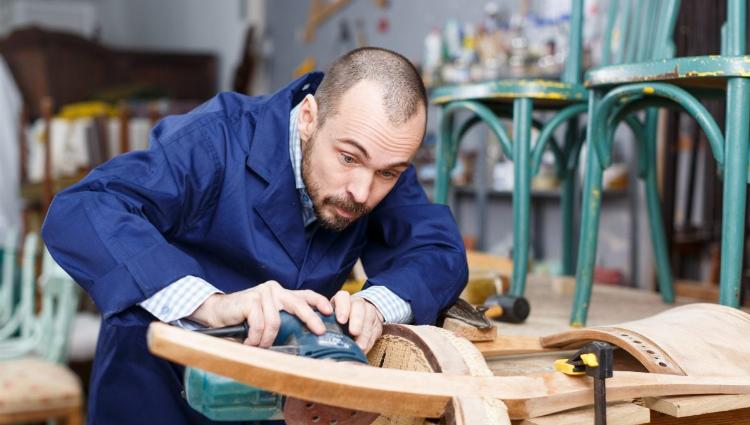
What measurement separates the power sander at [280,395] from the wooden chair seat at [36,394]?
211 centimetres

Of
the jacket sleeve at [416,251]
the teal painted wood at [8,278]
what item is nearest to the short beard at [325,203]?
the jacket sleeve at [416,251]

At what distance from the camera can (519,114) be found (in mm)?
1928

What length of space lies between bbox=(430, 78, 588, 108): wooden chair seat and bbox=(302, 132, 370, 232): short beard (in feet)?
2.09

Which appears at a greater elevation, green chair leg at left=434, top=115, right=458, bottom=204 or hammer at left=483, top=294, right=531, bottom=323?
green chair leg at left=434, top=115, right=458, bottom=204

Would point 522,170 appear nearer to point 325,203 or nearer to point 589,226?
point 589,226

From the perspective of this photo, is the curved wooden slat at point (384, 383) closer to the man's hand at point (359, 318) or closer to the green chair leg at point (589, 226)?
the man's hand at point (359, 318)

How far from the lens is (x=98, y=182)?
51.8 inches

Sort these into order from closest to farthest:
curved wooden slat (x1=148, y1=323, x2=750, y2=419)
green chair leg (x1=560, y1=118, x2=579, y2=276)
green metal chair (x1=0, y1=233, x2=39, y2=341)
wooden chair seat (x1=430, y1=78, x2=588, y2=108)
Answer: curved wooden slat (x1=148, y1=323, x2=750, y2=419) < wooden chair seat (x1=430, y1=78, x2=588, y2=108) < green chair leg (x1=560, y1=118, x2=579, y2=276) < green metal chair (x1=0, y1=233, x2=39, y2=341)

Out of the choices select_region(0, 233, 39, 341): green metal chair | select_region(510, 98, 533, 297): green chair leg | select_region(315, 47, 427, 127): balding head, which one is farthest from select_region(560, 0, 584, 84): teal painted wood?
select_region(0, 233, 39, 341): green metal chair

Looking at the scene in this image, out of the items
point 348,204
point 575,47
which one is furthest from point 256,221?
point 575,47

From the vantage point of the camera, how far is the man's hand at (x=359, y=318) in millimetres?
1159

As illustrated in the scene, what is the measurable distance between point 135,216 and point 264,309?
0.29m

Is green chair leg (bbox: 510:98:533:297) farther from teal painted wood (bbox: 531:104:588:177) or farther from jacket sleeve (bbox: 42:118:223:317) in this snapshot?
jacket sleeve (bbox: 42:118:223:317)

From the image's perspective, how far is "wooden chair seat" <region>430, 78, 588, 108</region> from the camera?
6.30ft
